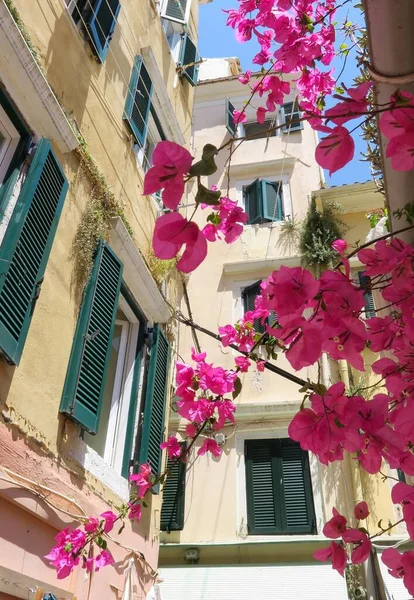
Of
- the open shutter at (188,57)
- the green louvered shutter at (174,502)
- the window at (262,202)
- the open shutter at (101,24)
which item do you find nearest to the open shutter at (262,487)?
the green louvered shutter at (174,502)

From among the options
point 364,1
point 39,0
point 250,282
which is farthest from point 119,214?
point 250,282

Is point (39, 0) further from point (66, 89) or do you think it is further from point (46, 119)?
point (46, 119)

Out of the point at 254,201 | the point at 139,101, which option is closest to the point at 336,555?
the point at 139,101

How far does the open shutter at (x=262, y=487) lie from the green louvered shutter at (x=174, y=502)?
1204mm

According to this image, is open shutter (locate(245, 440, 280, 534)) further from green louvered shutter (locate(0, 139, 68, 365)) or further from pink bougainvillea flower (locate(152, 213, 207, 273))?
pink bougainvillea flower (locate(152, 213, 207, 273))

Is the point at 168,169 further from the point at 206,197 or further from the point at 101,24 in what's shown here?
the point at 101,24

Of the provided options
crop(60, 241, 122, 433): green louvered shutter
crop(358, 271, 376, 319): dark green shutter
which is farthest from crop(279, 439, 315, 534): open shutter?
crop(60, 241, 122, 433): green louvered shutter

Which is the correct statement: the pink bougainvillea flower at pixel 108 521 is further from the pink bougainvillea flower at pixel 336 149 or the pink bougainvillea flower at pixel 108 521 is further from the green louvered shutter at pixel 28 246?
the pink bougainvillea flower at pixel 336 149

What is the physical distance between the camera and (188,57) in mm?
9242

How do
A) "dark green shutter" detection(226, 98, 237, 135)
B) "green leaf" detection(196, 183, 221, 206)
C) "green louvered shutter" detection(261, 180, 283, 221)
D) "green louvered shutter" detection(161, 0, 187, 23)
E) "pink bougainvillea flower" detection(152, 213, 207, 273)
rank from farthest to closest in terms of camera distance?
1. "dark green shutter" detection(226, 98, 237, 135)
2. "green louvered shutter" detection(261, 180, 283, 221)
3. "green louvered shutter" detection(161, 0, 187, 23)
4. "pink bougainvillea flower" detection(152, 213, 207, 273)
5. "green leaf" detection(196, 183, 221, 206)

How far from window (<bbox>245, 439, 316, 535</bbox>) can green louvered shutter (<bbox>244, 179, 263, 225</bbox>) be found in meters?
5.22

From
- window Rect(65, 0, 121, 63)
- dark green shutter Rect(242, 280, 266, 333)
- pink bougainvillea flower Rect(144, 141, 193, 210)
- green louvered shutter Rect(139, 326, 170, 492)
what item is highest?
dark green shutter Rect(242, 280, 266, 333)

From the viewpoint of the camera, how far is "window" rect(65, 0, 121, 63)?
5395 mm

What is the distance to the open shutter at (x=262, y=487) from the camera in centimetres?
900
